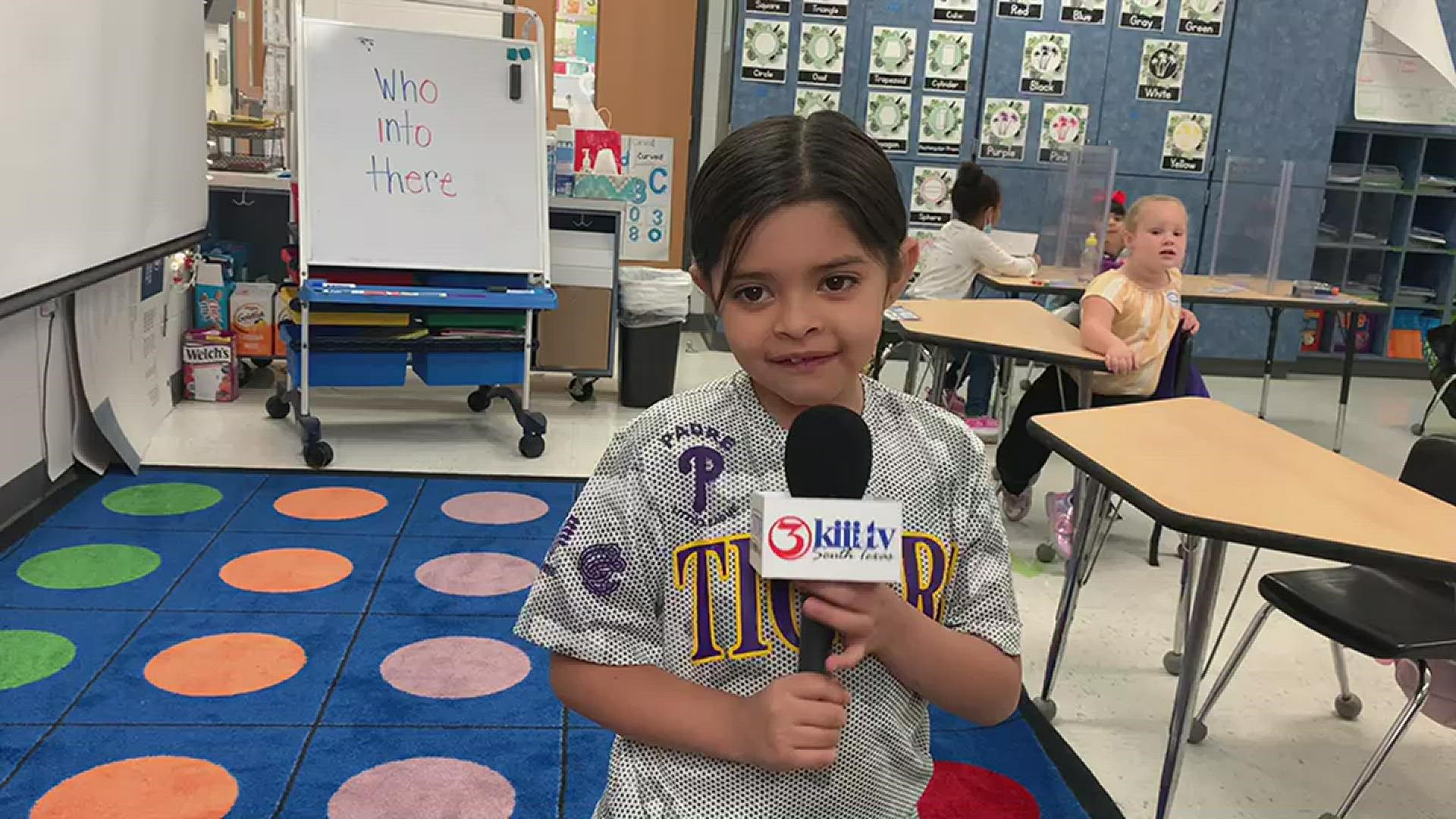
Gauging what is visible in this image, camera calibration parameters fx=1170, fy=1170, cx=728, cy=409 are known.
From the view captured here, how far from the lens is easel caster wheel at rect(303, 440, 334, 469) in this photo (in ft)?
12.5

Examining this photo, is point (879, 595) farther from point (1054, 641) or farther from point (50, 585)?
point (50, 585)

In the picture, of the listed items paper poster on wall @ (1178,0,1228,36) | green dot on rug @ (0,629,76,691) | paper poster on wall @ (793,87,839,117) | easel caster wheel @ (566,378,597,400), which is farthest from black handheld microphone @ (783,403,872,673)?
paper poster on wall @ (1178,0,1228,36)

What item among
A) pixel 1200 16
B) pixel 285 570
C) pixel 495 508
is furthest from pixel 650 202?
pixel 285 570

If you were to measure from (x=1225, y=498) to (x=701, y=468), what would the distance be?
1252 mm

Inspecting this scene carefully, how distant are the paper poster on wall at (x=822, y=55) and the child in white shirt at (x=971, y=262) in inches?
62.8

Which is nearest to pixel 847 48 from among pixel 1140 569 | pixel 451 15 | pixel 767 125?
pixel 451 15

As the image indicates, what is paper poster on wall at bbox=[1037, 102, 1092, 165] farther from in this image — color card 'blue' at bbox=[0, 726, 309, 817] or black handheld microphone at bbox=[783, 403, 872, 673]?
black handheld microphone at bbox=[783, 403, 872, 673]

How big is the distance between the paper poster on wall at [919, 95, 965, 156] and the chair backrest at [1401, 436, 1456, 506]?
14.7ft

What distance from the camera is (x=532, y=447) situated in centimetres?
415

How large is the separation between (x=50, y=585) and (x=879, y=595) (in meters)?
2.61

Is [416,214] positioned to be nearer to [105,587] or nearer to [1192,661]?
[105,587]

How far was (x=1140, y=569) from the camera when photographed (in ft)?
11.7

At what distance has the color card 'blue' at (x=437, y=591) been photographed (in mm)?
2805

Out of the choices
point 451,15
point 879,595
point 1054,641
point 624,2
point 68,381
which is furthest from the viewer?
point 624,2
